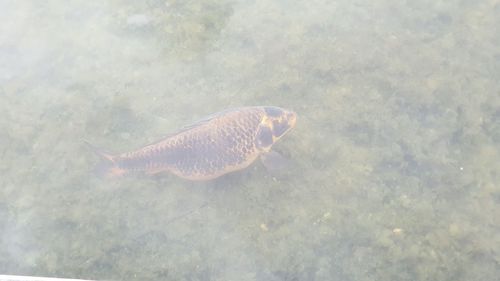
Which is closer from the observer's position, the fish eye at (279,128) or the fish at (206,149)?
the fish at (206,149)

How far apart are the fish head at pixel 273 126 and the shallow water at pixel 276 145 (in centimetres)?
26

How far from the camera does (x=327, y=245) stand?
403cm

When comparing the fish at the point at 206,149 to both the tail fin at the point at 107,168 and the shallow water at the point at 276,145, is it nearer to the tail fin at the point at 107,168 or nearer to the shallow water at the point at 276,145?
the tail fin at the point at 107,168

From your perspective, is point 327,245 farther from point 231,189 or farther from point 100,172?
point 100,172

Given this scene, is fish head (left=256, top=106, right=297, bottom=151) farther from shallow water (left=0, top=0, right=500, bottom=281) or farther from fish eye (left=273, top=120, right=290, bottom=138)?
shallow water (left=0, top=0, right=500, bottom=281)

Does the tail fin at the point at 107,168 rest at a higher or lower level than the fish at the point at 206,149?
lower

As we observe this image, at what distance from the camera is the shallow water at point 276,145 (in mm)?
4012

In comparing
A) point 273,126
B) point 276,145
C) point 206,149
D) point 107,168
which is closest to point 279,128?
point 273,126

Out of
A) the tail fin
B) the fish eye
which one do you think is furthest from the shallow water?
the fish eye

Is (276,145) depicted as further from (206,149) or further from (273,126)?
(206,149)

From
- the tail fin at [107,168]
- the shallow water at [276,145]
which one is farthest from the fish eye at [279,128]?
the tail fin at [107,168]

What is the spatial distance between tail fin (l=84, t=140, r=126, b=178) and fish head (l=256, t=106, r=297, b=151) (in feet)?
4.43

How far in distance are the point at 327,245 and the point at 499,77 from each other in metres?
2.89

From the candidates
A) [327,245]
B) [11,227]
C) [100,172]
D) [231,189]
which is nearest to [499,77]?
[327,245]
